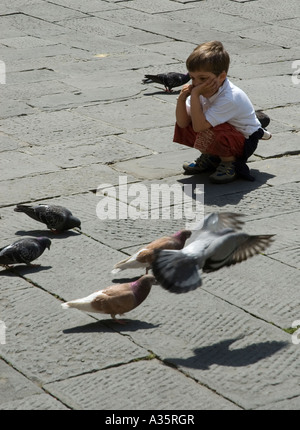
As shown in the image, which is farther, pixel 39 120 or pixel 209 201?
pixel 39 120

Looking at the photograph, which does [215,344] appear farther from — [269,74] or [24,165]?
[269,74]

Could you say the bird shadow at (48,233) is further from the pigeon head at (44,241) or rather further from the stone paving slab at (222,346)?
the stone paving slab at (222,346)

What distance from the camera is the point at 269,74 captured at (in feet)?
28.5

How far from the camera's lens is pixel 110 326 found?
4.14 metres

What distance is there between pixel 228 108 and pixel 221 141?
23 cm

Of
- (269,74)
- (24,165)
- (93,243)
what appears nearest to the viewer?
(93,243)

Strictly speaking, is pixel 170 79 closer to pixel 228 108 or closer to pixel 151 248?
pixel 228 108

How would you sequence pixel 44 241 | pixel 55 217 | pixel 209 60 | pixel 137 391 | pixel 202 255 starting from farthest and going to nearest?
pixel 209 60 < pixel 55 217 < pixel 44 241 < pixel 202 255 < pixel 137 391

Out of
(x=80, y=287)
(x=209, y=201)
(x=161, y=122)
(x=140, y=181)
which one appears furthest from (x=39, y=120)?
(x=80, y=287)

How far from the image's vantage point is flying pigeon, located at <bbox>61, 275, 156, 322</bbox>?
13.2ft

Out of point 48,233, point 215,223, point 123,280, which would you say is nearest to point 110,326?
point 123,280

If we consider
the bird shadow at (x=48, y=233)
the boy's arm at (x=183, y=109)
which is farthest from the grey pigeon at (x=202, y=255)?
the boy's arm at (x=183, y=109)

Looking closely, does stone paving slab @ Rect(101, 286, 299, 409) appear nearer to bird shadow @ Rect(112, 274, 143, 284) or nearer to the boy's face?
bird shadow @ Rect(112, 274, 143, 284)

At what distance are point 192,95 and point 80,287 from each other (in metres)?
1.88
